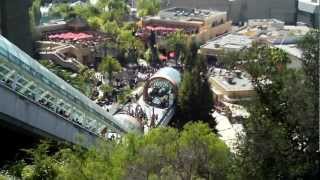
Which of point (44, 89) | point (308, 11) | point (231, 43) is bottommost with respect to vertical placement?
point (308, 11)

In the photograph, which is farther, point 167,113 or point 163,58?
point 163,58

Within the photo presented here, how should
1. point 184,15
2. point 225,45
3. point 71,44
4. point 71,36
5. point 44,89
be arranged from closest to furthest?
point 44,89
point 71,44
point 225,45
point 71,36
point 184,15

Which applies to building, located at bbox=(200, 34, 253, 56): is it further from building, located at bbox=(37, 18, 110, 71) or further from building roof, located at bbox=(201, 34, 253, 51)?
building, located at bbox=(37, 18, 110, 71)

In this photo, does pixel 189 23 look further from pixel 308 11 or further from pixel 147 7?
pixel 308 11

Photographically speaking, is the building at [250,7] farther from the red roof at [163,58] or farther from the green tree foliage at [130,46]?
the green tree foliage at [130,46]

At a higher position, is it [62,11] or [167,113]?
[167,113]

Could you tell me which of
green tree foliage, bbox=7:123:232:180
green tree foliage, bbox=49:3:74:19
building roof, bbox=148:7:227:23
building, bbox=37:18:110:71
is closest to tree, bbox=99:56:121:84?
building, bbox=37:18:110:71

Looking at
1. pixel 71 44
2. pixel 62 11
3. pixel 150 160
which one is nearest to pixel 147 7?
pixel 62 11
